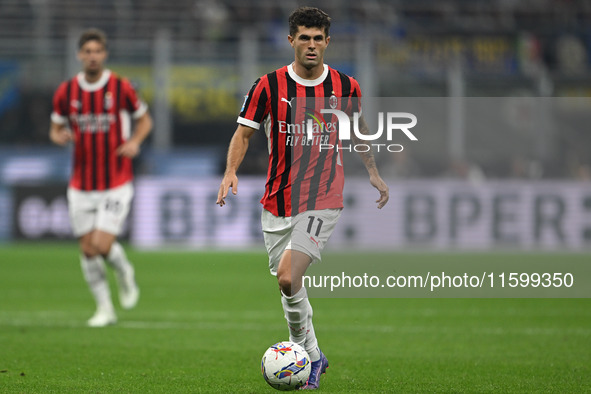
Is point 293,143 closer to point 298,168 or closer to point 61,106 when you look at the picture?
point 298,168

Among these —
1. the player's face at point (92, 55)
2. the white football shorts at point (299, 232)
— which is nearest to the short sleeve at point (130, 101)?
the player's face at point (92, 55)

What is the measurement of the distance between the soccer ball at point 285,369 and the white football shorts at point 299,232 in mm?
522

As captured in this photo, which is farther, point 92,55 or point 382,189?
point 92,55

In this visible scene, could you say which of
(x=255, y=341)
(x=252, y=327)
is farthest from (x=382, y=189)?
(x=252, y=327)

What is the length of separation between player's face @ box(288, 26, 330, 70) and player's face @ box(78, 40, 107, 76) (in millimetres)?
3592

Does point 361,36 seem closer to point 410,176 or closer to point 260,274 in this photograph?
point 410,176

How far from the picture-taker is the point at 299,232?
573cm

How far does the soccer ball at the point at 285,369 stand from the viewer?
17.7ft

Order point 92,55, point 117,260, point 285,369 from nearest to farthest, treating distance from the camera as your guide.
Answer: point 285,369 < point 92,55 < point 117,260

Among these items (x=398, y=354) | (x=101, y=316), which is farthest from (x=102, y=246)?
(x=398, y=354)

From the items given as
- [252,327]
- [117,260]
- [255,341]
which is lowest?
[252,327]

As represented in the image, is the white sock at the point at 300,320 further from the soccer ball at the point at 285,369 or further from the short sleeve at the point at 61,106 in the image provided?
the short sleeve at the point at 61,106

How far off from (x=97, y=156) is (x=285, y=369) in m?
4.33

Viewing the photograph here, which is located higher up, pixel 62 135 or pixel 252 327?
pixel 62 135
